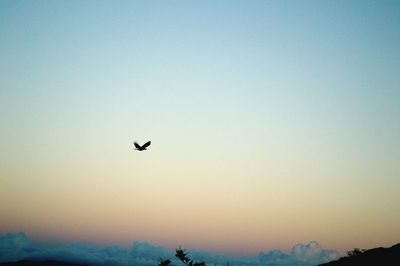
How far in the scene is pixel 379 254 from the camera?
21.7 meters

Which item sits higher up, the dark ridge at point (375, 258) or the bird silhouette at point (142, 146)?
the bird silhouette at point (142, 146)

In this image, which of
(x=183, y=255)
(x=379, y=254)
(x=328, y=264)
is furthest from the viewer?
(x=328, y=264)

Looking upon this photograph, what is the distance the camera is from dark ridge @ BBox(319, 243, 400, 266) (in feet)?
64.8

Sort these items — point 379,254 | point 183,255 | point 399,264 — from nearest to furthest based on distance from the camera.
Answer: point 183,255 → point 399,264 → point 379,254

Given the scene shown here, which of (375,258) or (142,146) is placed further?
(142,146)

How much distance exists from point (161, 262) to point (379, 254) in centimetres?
1588

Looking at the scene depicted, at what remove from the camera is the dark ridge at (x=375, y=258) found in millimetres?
19750

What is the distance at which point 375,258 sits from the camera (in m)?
21.1

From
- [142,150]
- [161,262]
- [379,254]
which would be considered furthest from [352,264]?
[142,150]

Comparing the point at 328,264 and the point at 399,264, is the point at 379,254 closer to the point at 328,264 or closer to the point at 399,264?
the point at 399,264

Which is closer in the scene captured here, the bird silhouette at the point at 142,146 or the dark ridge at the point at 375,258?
the dark ridge at the point at 375,258

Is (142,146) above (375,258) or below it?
above

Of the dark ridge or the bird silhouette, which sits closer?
the dark ridge

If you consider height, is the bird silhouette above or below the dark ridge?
above
